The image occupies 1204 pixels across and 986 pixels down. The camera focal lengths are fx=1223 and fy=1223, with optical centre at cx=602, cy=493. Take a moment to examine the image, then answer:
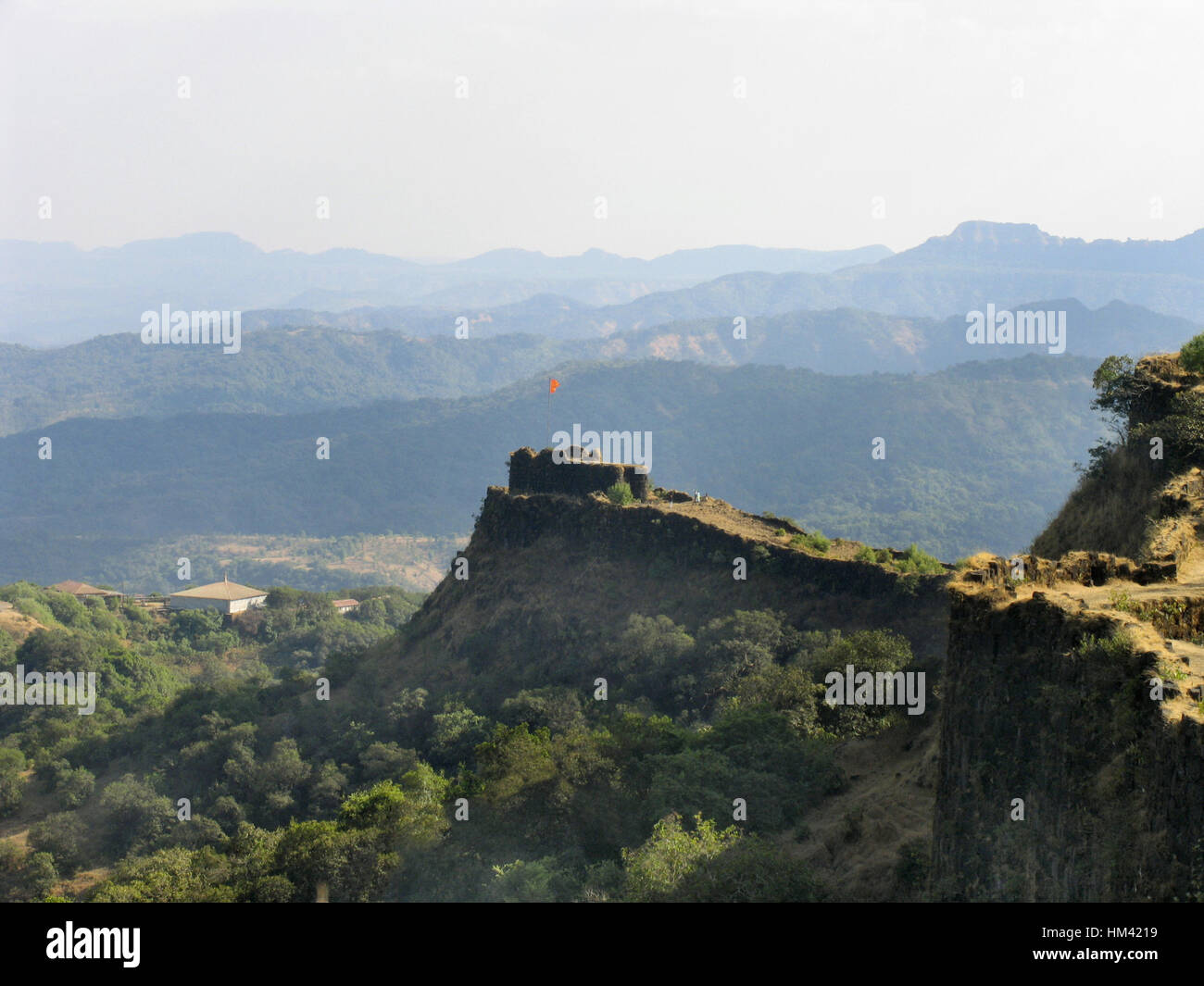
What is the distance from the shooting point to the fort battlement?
46375mm

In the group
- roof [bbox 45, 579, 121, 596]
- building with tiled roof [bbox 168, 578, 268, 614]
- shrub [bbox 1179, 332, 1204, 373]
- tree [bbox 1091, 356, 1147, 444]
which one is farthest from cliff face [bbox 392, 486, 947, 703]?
roof [bbox 45, 579, 121, 596]

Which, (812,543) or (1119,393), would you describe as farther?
(812,543)

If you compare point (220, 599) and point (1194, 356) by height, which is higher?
point (1194, 356)

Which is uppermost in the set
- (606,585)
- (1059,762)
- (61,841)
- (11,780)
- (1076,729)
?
(1076,729)

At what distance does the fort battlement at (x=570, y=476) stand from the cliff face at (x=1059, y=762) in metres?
29.6

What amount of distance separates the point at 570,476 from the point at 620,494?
2705 millimetres

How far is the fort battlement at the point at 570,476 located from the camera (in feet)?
152

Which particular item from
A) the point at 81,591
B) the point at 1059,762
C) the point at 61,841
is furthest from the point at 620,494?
the point at 81,591

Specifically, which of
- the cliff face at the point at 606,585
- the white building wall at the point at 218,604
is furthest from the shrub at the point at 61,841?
the white building wall at the point at 218,604

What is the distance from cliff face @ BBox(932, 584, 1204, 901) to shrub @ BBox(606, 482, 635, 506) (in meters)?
28.5

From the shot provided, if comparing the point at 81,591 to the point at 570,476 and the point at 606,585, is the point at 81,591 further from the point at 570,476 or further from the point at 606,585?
the point at 606,585

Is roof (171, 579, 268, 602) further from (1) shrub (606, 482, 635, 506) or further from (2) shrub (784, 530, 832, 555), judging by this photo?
(2) shrub (784, 530, 832, 555)

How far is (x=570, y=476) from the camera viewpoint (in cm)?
4728

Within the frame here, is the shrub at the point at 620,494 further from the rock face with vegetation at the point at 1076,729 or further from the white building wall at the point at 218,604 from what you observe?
the white building wall at the point at 218,604
